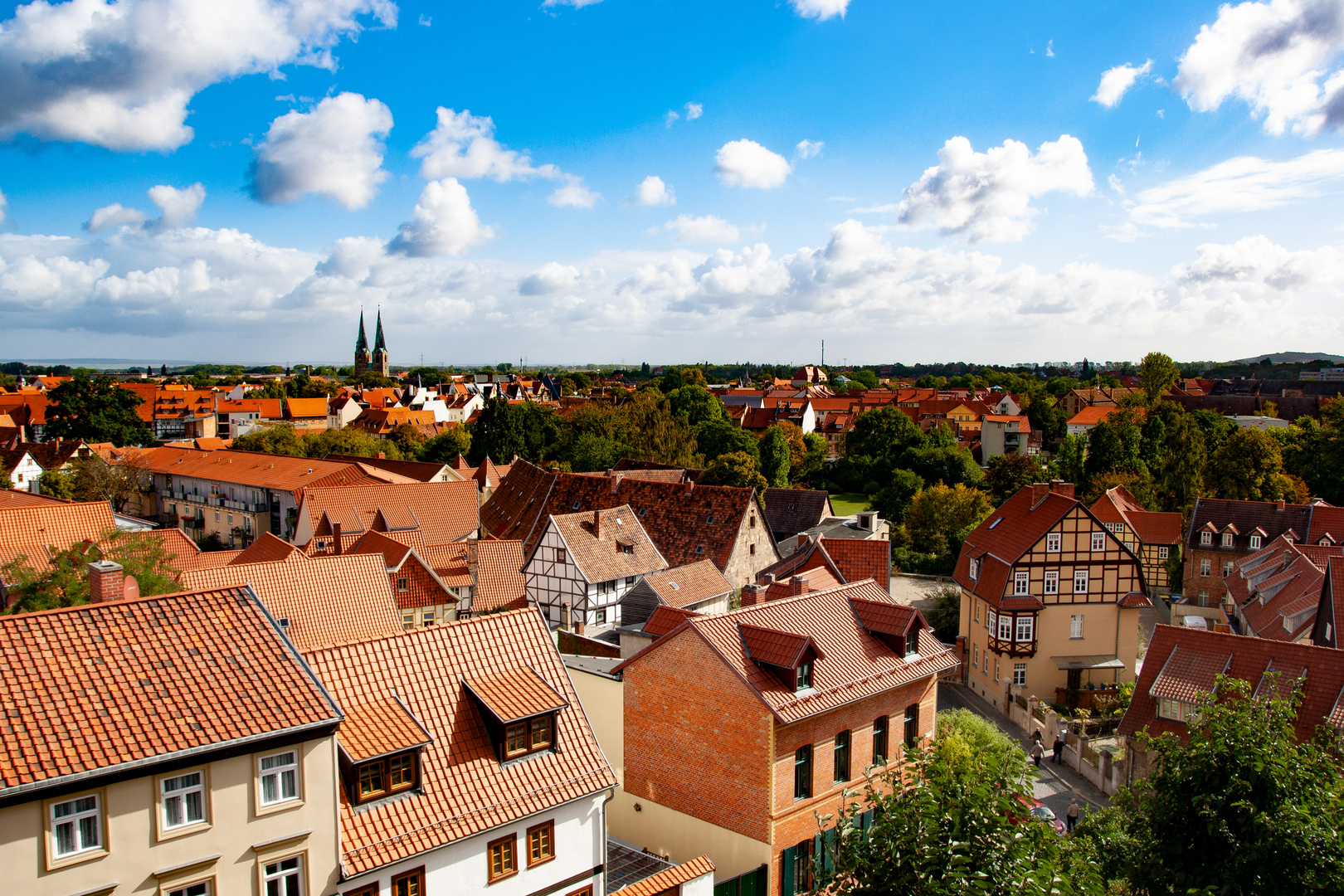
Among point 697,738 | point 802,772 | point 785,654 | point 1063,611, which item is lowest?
point 1063,611

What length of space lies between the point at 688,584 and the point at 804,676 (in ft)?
48.2

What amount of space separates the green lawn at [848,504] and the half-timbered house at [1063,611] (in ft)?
134

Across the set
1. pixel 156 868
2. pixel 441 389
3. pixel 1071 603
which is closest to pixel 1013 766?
pixel 156 868

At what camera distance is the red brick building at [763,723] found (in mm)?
19453

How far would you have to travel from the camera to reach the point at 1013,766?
13984 millimetres

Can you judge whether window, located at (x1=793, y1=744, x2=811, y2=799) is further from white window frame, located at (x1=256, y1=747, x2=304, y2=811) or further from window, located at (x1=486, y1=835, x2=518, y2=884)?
white window frame, located at (x1=256, y1=747, x2=304, y2=811)

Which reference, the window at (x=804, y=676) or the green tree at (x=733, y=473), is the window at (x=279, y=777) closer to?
the window at (x=804, y=676)

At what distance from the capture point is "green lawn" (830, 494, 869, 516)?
81.9m

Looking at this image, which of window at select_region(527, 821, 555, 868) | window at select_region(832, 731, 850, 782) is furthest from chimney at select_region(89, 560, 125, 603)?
window at select_region(832, 731, 850, 782)

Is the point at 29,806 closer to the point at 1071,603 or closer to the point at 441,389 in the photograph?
the point at 1071,603

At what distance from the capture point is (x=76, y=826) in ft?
37.4

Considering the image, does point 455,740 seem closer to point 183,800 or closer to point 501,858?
point 501,858

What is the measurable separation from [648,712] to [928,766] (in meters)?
9.09

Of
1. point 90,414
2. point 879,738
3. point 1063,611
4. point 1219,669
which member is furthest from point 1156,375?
point 90,414
